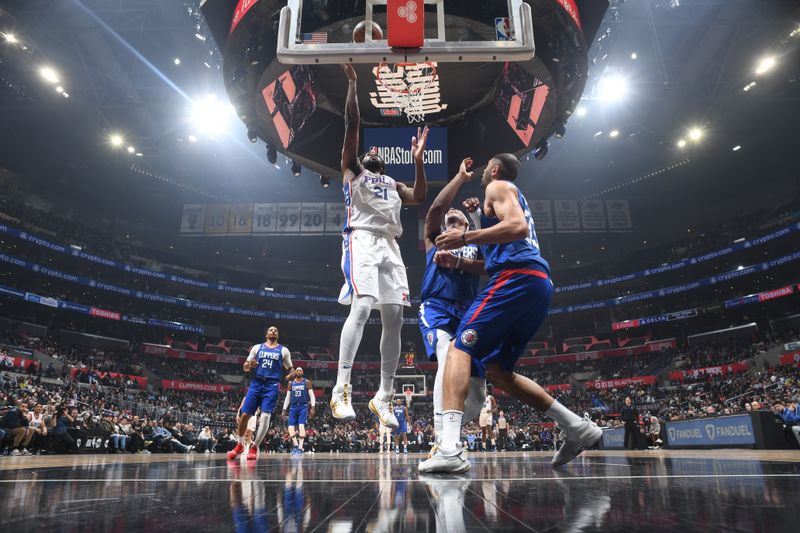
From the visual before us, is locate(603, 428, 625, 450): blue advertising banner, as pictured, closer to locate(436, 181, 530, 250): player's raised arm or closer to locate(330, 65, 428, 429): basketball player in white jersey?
locate(330, 65, 428, 429): basketball player in white jersey

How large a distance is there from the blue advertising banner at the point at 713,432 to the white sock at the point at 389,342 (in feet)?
32.7

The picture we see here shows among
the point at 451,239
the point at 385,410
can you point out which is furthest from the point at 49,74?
the point at 451,239

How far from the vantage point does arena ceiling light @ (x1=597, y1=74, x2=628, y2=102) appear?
2055 centimetres

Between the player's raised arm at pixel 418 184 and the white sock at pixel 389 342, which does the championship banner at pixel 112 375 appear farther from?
the player's raised arm at pixel 418 184

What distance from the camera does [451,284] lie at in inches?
160

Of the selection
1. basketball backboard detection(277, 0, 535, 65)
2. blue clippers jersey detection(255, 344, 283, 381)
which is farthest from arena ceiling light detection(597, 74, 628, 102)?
blue clippers jersey detection(255, 344, 283, 381)

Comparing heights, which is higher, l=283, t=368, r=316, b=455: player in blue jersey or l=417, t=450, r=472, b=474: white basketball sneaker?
l=283, t=368, r=316, b=455: player in blue jersey

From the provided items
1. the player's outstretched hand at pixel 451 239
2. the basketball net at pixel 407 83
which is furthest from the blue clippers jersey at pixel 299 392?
the player's outstretched hand at pixel 451 239

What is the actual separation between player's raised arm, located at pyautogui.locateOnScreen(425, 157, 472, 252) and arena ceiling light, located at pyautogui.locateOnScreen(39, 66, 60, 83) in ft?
79.0

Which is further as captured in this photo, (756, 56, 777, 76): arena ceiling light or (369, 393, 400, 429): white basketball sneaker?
(756, 56, 777, 76): arena ceiling light

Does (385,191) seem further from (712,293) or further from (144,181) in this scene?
(712,293)

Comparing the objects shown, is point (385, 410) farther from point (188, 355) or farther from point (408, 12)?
point (188, 355)

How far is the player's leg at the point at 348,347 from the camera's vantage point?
386 centimetres

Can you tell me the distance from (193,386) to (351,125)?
3079 centimetres
